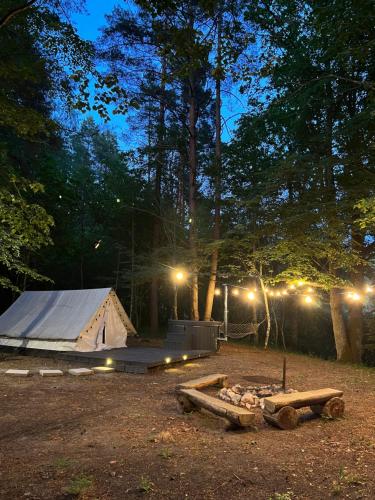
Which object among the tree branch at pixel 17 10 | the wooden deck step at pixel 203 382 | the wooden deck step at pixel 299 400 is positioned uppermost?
the tree branch at pixel 17 10

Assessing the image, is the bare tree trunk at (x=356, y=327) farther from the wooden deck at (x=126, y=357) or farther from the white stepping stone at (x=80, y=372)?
the white stepping stone at (x=80, y=372)

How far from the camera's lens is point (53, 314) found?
12547mm

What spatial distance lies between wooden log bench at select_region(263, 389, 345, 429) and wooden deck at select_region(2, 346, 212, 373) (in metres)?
4.43

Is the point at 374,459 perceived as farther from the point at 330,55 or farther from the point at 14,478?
the point at 330,55

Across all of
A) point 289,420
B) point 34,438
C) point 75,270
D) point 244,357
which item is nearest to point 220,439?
point 289,420

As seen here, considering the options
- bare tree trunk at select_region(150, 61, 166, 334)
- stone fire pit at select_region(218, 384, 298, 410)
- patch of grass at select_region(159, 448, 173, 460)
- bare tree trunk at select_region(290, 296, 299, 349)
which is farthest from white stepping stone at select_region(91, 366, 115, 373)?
bare tree trunk at select_region(290, 296, 299, 349)

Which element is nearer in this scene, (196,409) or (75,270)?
(196,409)

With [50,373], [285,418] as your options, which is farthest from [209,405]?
[50,373]

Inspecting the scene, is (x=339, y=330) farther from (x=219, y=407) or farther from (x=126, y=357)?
(x=219, y=407)

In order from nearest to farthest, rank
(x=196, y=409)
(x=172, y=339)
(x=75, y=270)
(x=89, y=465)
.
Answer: (x=89, y=465)
(x=196, y=409)
(x=172, y=339)
(x=75, y=270)

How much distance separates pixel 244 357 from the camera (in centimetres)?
1138

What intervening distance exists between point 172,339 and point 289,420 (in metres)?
7.91

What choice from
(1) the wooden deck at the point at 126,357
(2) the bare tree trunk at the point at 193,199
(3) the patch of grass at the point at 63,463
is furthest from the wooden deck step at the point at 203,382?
(2) the bare tree trunk at the point at 193,199

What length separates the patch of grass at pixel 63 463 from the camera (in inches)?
140
